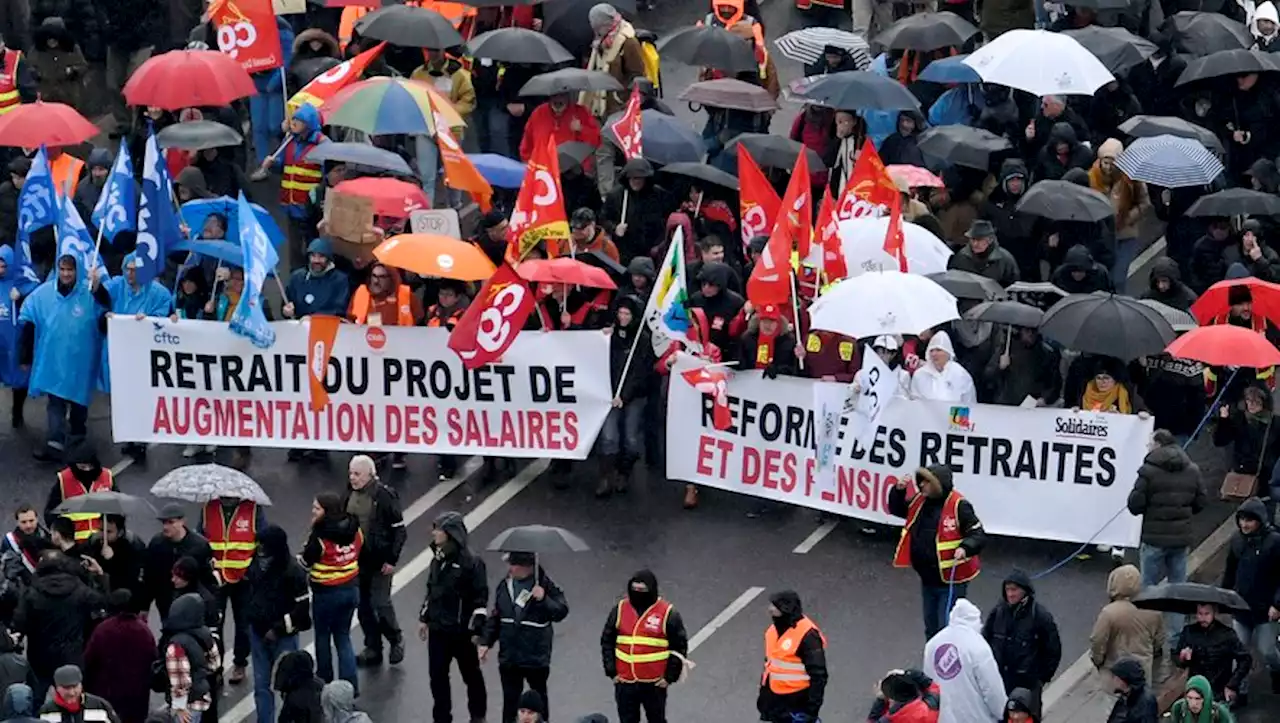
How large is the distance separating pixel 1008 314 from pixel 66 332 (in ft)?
23.2

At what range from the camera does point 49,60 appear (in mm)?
29375

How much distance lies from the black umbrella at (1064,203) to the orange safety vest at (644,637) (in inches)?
Answer: 256

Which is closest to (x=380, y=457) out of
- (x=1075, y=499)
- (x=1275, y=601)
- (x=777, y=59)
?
(x=1075, y=499)

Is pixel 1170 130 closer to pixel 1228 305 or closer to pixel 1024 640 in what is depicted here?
pixel 1228 305

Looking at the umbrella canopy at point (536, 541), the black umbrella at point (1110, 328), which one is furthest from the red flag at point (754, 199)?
the umbrella canopy at point (536, 541)

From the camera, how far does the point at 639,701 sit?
20.2 metres

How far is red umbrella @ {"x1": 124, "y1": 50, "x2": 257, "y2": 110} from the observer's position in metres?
26.9

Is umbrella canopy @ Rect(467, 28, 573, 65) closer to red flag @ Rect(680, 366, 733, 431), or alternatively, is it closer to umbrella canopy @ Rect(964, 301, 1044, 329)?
red flag @ Rect(680, 366, 733, 431)

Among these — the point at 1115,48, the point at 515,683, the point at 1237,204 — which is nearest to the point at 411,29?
the point at 1115,48

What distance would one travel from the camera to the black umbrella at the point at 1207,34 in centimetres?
2862

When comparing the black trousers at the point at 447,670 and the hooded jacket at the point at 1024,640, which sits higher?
the hooded jacket at the point at 1024,640

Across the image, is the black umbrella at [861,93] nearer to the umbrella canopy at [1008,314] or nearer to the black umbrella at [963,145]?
the black umbrella at [963,145]

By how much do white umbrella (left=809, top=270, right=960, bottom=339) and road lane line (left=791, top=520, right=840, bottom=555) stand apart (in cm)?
151

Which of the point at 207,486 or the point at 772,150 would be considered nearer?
the point at 207,486
